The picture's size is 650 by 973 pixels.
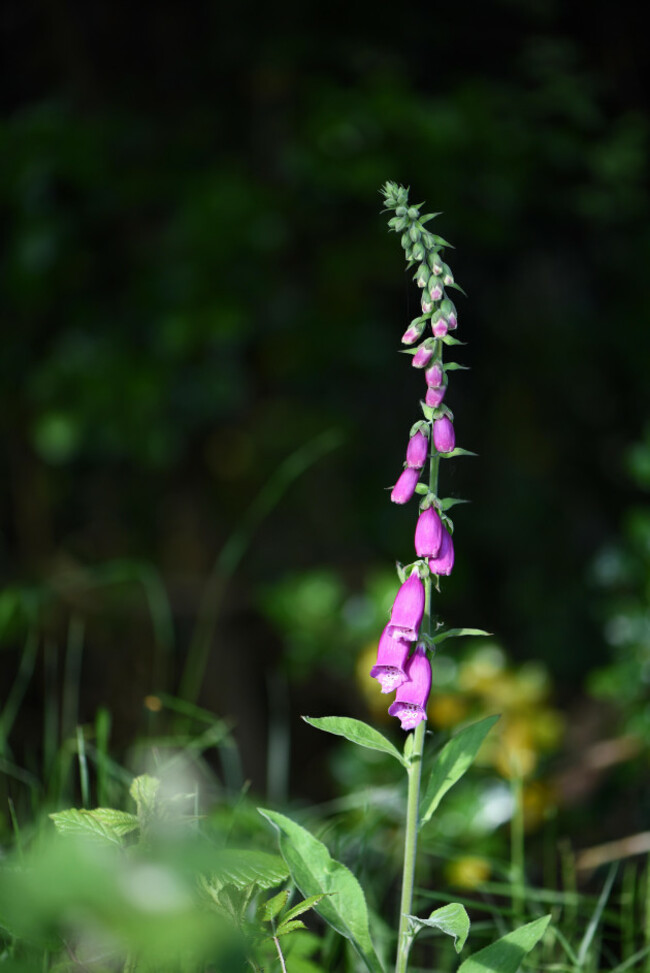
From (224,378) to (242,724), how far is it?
1355 millimetres

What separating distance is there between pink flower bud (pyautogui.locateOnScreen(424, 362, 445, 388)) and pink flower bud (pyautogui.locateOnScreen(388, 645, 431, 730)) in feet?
0.90

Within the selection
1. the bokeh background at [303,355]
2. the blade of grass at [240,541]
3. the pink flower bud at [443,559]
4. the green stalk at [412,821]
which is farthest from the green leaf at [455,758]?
the blade of grass at [240,541]

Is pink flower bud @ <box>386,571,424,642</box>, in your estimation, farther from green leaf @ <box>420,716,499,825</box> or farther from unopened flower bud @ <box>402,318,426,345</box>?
unopened flower bud @ <box>402,318,426,345</box>

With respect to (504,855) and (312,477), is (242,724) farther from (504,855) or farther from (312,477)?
(504,855)

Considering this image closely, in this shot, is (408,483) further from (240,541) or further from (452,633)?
(240,541)

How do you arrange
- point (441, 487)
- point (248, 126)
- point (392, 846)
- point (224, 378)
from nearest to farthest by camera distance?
1. point (392, 846)
2. point (224, 378)
3. point (248, 126)
4. point (441, 487)

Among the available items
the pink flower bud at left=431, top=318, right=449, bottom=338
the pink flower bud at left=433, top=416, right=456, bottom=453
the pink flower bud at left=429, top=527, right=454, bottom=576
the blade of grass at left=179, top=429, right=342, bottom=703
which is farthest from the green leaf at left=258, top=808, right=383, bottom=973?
the blade of grass at left=179, top=429, right=342, bottom=703

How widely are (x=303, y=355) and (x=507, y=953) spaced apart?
2404 millimetres

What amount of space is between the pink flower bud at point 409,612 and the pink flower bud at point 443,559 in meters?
0.02

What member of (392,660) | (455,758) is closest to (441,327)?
(392,660)

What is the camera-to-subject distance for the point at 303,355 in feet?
9.99

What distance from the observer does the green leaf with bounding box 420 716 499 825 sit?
0.92 m

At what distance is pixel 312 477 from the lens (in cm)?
349

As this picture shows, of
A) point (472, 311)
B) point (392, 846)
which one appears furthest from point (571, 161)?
point (392, 846)
